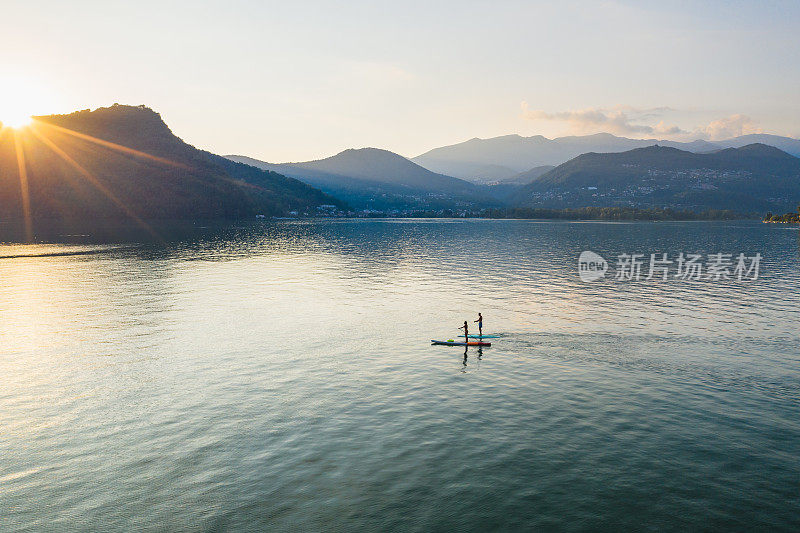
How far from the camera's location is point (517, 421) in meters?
36.1

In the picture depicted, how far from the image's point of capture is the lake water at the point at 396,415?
82.8 ft

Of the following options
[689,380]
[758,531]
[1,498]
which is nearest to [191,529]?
[1,498]

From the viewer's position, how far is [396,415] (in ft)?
121

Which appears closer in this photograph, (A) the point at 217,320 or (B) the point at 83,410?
(B) the point at 83,410

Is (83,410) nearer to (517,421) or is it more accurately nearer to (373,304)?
(517,421)

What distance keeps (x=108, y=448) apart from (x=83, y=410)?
885cm

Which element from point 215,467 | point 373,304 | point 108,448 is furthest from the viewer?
point 373,304

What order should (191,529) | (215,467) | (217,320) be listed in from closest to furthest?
(191,529), (215,467), (217,320)

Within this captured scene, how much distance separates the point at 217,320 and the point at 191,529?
50.7 meters

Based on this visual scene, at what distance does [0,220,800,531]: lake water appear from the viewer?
25250 mm
